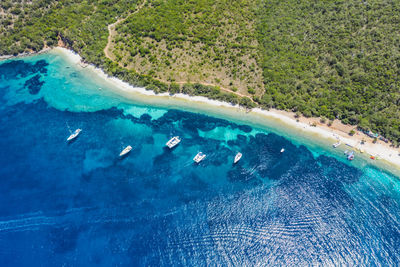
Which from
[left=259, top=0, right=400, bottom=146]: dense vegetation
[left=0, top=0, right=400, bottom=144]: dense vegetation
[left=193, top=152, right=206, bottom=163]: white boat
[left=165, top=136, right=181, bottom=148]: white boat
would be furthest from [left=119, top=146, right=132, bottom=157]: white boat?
[left=259, top=0, right=400, bottom=146]: dense vegetation

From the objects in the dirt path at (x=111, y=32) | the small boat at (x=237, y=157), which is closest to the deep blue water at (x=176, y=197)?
the small boat at (x=237, y=157)

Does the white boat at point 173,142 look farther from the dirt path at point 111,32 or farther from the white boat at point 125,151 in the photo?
the dirt path at point 111,32

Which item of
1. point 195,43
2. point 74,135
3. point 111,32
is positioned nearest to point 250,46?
point 195,43

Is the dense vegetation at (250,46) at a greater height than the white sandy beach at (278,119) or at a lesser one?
greater

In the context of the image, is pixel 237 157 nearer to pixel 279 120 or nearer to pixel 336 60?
pixel 279 120

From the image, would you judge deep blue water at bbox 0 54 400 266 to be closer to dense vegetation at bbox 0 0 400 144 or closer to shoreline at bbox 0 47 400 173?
shoreline at bbox 0 47 400 173
